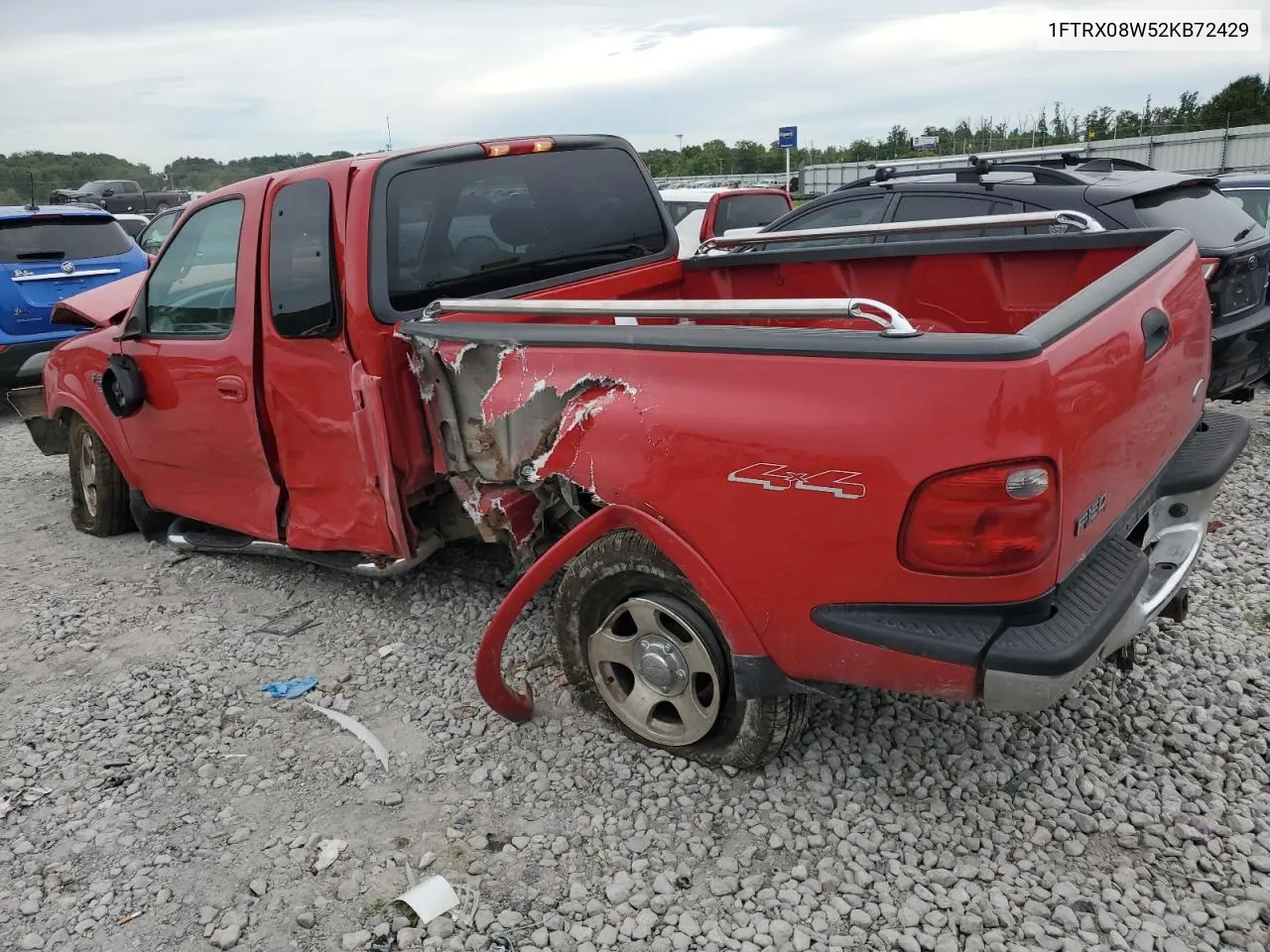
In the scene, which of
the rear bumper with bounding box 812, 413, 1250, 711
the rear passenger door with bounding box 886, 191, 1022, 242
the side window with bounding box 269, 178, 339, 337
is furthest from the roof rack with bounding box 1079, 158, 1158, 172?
the side window with bounding box 269, 178, 339, 337

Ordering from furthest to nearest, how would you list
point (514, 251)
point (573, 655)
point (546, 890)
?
point (514, 251) → point (573, 655) → point (546, 890)

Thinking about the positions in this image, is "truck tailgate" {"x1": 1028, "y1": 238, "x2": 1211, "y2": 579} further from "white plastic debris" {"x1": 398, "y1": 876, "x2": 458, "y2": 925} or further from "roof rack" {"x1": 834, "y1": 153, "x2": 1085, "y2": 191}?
"roof rack" {"x1": 834, "y1": 153, "x2": 1085, "y2": 191}

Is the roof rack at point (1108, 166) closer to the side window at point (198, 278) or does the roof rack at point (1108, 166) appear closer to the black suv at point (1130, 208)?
the black suv at point (1130, 208)

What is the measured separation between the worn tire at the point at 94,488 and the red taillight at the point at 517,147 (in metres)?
2.93

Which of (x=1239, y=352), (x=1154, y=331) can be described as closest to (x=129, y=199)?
(x=1239, y=352)

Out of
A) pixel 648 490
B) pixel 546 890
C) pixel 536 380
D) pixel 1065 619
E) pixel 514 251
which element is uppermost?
pixel 514 251

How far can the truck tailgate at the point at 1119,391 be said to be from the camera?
6.98 ft

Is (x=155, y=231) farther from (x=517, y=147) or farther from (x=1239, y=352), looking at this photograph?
(x=1239, y=352)

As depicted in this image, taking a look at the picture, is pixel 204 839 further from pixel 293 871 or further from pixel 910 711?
pixel 910 711

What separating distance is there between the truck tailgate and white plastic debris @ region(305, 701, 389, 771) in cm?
219

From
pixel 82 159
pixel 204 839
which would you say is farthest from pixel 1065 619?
pixel 82 159

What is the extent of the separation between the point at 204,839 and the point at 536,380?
5.54 feet

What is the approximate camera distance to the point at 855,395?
2.18 m

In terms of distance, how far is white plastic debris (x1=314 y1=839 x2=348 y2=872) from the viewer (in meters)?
2.65
